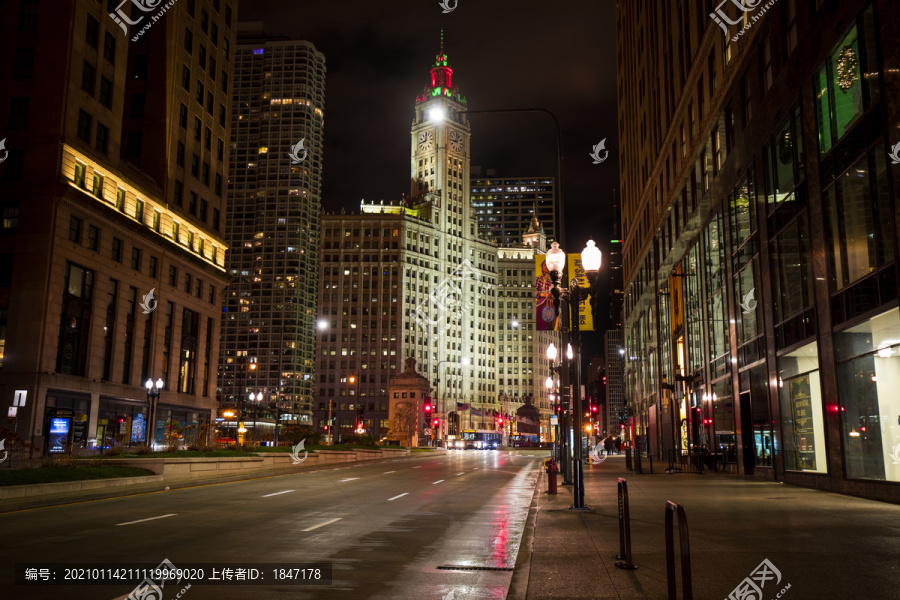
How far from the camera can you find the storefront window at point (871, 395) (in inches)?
723

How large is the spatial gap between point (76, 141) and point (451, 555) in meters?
47.6

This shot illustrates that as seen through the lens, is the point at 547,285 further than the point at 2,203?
No

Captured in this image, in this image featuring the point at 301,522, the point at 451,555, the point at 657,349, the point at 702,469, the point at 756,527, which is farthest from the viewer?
the point at 657,349

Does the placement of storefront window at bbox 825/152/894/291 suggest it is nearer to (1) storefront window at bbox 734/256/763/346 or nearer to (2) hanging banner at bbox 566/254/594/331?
(2) hanging banner at bbox 566/254/594/331

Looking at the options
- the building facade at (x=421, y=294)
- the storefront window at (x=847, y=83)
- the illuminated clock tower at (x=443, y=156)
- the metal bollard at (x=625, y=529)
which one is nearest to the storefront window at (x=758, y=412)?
the storefront window at (x=847, y=83)

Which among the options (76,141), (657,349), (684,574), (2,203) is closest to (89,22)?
(76,141)

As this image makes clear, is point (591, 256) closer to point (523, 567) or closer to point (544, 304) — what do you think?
point (523, 567)

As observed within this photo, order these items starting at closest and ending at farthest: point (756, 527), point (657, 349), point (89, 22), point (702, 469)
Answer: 1. point (756, 527)
2. point (702, 469)
3. point (89, 22)
4. point (657, 349)

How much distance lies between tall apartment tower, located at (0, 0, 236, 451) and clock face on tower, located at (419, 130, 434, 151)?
114957mm

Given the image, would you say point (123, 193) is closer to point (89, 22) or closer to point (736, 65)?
point (89, 22)

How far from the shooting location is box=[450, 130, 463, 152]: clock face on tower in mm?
184000

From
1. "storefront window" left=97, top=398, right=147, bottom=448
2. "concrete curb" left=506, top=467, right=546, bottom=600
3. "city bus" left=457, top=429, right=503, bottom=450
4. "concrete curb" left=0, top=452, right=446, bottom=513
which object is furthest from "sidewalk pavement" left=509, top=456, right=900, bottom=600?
"city bus" left=457, top=429, right=503, bottom=450

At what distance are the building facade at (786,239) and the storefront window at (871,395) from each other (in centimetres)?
5

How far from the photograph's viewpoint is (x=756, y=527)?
511 inches
